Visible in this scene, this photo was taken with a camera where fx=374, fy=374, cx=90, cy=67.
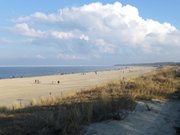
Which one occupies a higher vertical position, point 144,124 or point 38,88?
point 144,124

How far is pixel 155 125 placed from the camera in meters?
11.0

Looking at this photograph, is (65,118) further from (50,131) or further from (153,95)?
(153,95)

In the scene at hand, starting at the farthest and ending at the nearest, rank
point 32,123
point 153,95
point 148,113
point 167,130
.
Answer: point 153,95
point 148,113
point 167,130
point 32,123

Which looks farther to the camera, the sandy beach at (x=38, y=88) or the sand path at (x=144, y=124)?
the sandy beach at (x=38, y=88)

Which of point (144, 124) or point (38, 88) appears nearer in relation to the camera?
point (144, 124)

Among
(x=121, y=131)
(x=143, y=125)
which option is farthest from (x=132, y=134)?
(x=143, y=125)

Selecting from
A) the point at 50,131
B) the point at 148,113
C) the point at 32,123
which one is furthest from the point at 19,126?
the point at 148,113

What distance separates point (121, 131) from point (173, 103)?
6.91 m

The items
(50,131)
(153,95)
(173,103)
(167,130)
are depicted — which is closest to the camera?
(50,131)

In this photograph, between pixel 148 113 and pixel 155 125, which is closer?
pixel 155 125

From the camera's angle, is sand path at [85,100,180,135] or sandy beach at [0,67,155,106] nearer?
sand path at [85,100,180,135]

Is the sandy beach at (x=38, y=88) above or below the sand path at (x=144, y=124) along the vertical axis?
below

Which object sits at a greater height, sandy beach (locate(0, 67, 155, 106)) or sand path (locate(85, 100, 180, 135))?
sand path (locate(85, 100, 180, 135))

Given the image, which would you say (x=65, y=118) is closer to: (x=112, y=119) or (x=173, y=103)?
(x=112, y=119)
